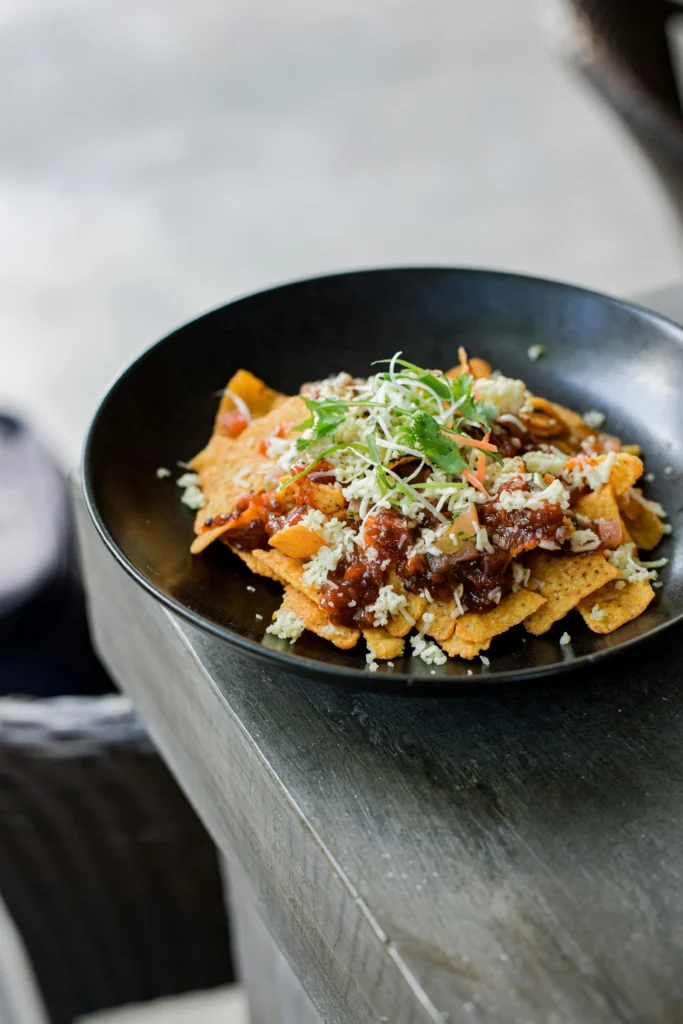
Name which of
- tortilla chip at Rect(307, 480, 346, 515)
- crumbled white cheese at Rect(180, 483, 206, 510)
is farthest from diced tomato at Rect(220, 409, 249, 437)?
tortilla chip at Rect(307, 480, 346, 515)

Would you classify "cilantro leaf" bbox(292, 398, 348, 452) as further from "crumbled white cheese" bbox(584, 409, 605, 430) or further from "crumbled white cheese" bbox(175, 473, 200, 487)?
"crumbled white cheese" bbox(584, 409, 605, 430)

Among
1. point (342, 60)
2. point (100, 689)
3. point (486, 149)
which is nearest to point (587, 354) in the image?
point (100, 689)

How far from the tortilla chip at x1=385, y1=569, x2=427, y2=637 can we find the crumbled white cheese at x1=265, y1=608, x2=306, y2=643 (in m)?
0.09

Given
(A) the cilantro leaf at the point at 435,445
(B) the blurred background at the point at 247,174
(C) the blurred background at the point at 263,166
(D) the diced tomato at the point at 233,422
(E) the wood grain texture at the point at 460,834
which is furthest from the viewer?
(C) the blurred background at the point at 263,166

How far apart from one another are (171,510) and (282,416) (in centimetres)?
19

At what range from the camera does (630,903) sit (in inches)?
36.1

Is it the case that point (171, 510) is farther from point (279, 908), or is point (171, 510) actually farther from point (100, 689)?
point (100, 689)

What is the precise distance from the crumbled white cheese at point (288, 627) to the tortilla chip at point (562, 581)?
245 mm

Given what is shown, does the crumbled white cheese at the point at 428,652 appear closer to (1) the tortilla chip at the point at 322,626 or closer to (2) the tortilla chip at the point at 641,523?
(1) the tortilla chip at the point at 322,626

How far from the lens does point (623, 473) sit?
3.99 feet

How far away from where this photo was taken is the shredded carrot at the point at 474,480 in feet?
3.81

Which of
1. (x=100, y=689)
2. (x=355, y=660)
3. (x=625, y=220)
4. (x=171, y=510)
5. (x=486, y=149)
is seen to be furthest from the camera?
(x=486, y=149)

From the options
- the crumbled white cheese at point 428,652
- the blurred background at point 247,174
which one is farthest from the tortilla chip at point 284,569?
the blurred background at point 247,174

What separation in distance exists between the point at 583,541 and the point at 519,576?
0.28 ft
